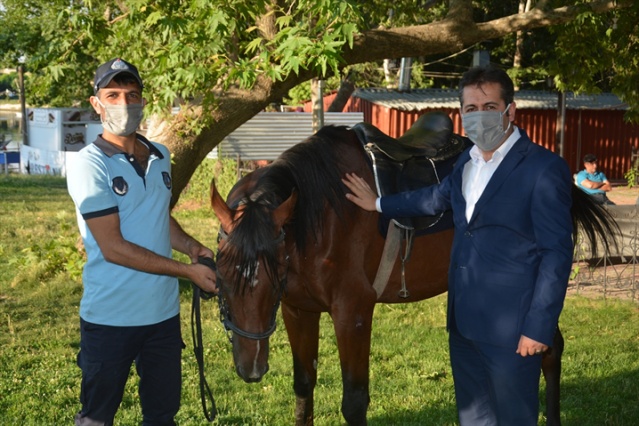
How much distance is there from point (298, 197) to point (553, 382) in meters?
2.22

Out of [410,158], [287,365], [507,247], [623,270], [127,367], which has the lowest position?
[287,365]

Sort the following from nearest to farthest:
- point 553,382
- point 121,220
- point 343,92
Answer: point 121,220, point 553,382, point 343,92

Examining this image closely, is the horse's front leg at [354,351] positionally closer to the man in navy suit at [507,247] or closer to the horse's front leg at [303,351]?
the horse's front leg at [303,351]

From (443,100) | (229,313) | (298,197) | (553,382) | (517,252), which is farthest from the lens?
(443,100)

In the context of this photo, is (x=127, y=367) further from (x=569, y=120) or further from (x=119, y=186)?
(x=569, y=120)

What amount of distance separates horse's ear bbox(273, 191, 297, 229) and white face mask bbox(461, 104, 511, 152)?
0.91 meters

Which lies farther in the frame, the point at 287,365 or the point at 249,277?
the point at 287,365

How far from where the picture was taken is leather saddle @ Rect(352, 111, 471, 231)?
4309 mm

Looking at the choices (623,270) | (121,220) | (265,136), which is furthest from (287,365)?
(265,136)

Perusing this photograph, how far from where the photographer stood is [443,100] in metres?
25.5

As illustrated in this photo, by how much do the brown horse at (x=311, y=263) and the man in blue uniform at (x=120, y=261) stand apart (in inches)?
9.6

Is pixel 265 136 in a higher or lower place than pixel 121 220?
lower

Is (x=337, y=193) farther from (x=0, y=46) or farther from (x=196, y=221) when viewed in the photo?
(x=0, y=46)

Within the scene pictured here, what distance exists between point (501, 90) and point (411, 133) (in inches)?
82.3
